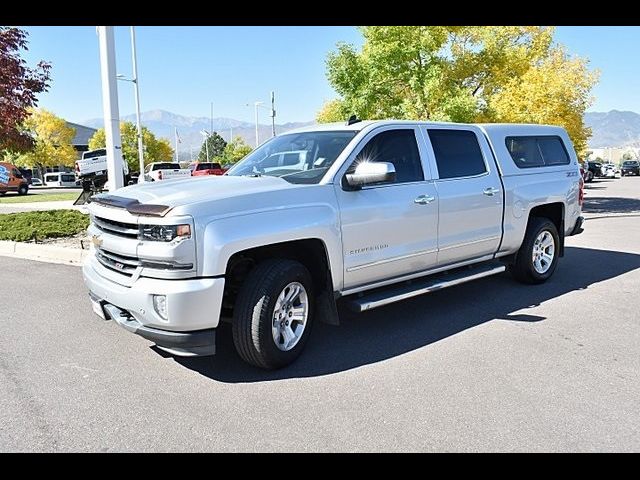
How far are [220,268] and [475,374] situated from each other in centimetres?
209

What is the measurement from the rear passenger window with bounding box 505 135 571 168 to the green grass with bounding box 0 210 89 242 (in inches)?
328

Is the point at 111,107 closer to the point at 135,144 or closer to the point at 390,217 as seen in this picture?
the point at 390,217

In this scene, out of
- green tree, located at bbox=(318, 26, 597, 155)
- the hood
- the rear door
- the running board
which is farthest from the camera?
green tree, located at bbox=(318, 26, 597, 155)

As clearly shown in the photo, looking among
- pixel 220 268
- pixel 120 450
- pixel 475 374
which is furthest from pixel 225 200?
pixel 475 374

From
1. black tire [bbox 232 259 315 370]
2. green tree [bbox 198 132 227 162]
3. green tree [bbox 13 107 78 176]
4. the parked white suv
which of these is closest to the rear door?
black tire [bbox 232 259 315 370]

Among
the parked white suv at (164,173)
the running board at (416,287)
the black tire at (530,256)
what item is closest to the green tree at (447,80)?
the black tire at (530,256)

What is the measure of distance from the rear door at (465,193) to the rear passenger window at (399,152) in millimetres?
222

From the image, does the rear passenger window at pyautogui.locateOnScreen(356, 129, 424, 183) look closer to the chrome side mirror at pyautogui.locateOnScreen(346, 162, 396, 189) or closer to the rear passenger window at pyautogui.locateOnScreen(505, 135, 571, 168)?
the chrome side mirror at pyautogui.locateOnScreen(346, 162, 396, 189)

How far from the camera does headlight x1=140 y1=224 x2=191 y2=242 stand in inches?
134

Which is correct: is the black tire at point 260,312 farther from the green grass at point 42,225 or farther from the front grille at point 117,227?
the green grass at point 42,225

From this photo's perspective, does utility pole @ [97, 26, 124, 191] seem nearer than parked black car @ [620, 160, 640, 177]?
Yes

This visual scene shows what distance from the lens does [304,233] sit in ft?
12.9

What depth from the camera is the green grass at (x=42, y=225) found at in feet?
31.6
